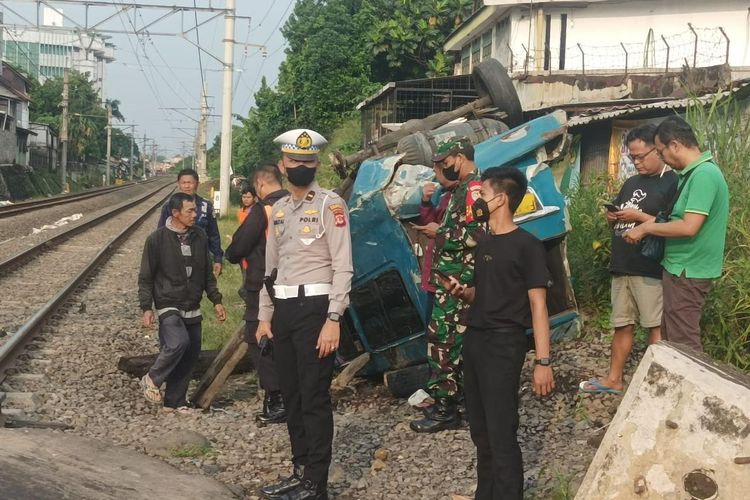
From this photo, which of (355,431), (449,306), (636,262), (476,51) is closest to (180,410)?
(355,431)

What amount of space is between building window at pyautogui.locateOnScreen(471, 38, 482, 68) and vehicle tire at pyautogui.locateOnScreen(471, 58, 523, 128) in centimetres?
1571

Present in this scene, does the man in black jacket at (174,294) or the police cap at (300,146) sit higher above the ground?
the police cap at (300,146)

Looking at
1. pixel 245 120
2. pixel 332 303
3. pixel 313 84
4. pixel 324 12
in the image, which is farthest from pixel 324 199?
pixel 245 120

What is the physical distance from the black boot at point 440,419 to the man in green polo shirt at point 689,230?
4.69ft

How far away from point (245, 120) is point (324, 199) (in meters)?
42.5

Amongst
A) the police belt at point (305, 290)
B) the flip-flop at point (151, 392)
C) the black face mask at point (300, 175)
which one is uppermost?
the black face mask at point (300, 175)

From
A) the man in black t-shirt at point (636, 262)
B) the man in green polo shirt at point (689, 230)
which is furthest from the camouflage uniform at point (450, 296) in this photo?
the man in green polo shirt at point (689, 230)

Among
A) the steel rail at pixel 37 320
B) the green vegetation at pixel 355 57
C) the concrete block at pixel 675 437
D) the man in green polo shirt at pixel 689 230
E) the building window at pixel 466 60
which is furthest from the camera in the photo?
the green vegetation at pixel 355 57

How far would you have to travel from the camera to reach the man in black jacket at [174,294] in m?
6.48

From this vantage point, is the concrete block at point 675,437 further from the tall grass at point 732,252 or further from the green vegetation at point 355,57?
the green vegetation at point 355,57

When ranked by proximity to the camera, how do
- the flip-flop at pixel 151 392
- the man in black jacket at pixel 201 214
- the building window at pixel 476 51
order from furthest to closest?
1. the building window at pixel 476 51
2. the man in black jacket at pixel 201 214
3. the flip-flop at pixel 151 392

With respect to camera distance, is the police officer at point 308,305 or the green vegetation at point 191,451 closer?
the police officer at point 308,305

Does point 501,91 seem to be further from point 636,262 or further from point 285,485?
point 285,485

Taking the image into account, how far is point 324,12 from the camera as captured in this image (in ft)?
115
